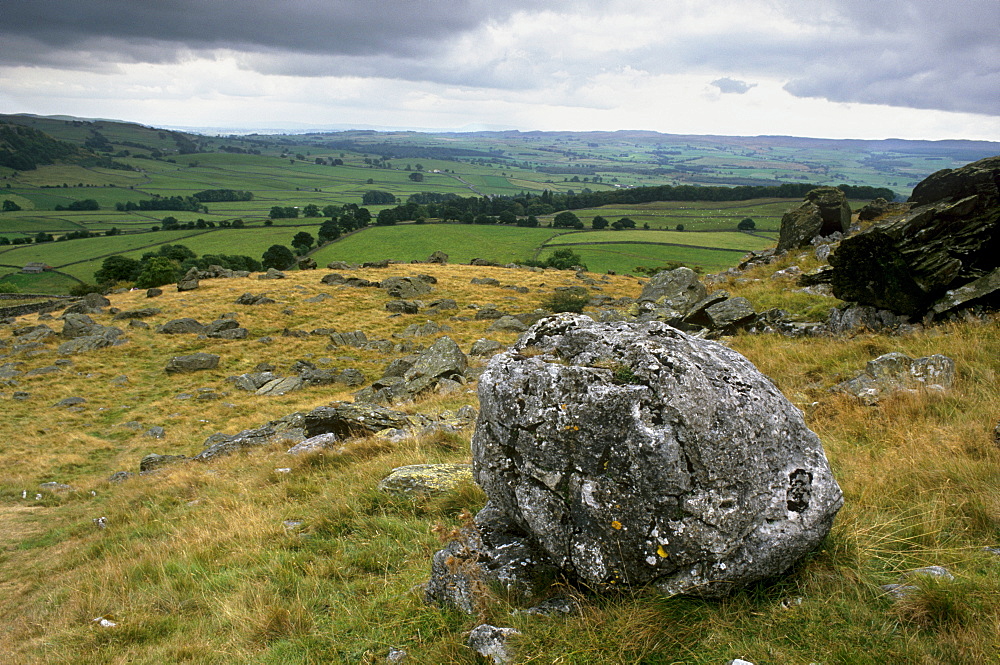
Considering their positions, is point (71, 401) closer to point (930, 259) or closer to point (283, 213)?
point (930, 259)

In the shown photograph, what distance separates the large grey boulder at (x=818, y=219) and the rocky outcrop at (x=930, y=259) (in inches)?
833

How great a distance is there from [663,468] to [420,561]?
3612 mm

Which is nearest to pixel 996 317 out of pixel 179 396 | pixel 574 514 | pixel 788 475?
pixel 788 475

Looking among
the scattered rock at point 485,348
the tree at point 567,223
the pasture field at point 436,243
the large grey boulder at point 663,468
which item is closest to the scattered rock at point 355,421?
the large grey boulder at point 663,468

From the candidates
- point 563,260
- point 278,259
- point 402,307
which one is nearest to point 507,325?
point 402,307

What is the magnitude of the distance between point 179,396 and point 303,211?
167 meters

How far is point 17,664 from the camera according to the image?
609 cm

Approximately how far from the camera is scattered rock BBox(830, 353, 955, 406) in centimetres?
979

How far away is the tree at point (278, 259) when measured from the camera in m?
101

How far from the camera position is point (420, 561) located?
263 inches

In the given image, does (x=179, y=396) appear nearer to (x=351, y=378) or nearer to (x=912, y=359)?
(x=351, y=378)

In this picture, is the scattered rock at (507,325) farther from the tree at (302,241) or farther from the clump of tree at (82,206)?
the clump of tree at (82,206)

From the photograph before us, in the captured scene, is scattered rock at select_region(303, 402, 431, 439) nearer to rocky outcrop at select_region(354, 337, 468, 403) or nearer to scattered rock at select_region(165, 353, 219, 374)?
rocky outcrop at select_region(354, 337, 468, 403)

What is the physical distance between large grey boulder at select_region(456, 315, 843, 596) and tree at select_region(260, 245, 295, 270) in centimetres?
10392
